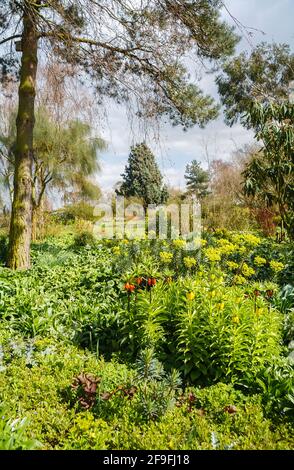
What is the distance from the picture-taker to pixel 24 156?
6262 millimetres

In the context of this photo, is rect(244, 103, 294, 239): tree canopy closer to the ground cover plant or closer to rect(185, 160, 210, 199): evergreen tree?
the ground cover plant

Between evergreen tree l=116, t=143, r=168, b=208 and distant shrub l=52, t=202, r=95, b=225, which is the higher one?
evergreen tree l=116, t=143, r=168, b=208

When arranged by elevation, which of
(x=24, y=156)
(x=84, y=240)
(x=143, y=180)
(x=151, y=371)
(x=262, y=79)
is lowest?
(x=151, y=371)

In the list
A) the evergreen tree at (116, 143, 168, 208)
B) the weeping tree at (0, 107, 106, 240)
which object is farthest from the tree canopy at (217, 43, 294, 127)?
the evergreen tree at (116, 143, 168, 208)

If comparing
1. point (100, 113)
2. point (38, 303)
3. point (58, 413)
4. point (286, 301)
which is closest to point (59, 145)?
point (100, 113)

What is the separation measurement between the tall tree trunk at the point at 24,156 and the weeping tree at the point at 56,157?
5.30 metres

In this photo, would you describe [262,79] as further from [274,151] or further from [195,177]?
[195,177]

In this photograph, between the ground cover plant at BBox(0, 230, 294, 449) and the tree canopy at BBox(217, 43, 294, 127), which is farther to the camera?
the tree canopy at BBox(217, 43, 294, 127)

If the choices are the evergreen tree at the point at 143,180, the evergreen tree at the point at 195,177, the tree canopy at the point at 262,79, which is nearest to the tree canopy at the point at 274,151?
the tree canopy at the point at 262,79

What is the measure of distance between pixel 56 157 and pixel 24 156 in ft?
24.9

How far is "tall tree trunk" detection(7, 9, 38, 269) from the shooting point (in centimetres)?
623

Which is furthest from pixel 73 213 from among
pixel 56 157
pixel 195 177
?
pixel 195 177

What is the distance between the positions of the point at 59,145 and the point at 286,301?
11153 millimetres

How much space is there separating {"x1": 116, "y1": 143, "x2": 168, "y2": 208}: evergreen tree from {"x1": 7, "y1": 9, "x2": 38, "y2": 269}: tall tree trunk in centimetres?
1743
